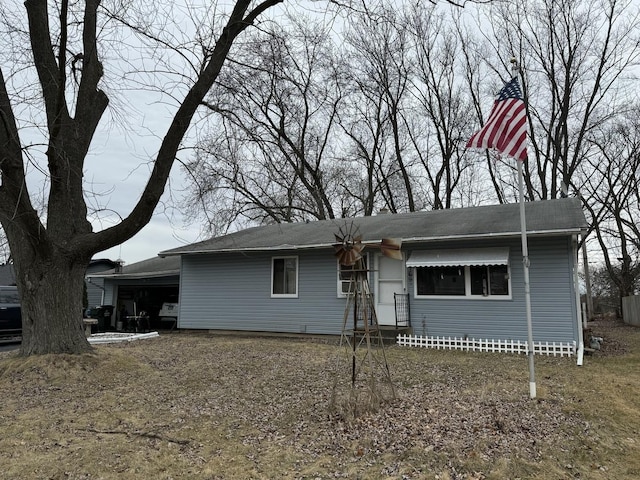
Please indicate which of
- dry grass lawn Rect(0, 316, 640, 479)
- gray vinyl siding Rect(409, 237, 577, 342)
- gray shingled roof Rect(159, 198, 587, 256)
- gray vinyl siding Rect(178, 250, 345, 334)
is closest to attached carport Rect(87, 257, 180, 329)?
gray vinyl siding Rect(178, 250, 345, 334)

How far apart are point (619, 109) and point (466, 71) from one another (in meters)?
7.54

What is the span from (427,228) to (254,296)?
5.29m

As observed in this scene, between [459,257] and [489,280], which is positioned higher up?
[459,257]

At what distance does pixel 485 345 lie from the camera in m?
10.2

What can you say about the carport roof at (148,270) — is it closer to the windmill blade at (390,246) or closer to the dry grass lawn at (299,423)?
the dry grass lawn at (299,423)

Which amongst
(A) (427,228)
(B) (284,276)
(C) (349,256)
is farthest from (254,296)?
(C) (349,256)

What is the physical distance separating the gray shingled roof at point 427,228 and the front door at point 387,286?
2.33ft

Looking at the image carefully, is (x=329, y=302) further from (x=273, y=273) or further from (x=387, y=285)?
Result: (x=273, y=273)

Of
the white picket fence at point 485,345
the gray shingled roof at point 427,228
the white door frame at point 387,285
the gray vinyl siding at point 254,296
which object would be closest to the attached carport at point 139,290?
the gray vinyl siding at point 254,296

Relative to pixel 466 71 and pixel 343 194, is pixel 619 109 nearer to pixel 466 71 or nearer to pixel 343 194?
pixel 466 71

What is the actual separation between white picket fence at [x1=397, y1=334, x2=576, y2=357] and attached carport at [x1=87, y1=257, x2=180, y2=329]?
401 inches

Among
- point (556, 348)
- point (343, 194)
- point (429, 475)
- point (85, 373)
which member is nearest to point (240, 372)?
point (85, 373)

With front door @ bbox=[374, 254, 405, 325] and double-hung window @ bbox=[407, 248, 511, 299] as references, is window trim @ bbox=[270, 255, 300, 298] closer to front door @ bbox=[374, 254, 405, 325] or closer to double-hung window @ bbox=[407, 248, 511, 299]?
front door @ bbox=[374, 254, 405, 325]

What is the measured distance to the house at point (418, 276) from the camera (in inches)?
389
